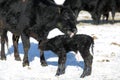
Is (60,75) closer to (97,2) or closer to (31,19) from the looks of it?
(31,19)

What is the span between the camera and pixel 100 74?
991cm

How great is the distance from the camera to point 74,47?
31.9 feet

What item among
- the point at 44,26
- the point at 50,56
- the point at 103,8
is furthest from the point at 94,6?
the point at 44,26

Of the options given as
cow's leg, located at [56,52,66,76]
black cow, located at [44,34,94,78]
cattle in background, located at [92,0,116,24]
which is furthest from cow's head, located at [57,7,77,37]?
cattle in background, located at [92,0,116,24]

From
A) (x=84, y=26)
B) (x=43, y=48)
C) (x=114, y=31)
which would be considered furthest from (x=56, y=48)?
(x=84, y=26)

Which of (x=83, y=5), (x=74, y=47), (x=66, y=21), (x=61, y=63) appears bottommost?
(x=61, y=63)

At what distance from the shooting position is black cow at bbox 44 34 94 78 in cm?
963

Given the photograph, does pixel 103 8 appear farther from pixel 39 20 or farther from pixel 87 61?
pixel 87 61

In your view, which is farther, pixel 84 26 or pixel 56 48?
pixel 84 26

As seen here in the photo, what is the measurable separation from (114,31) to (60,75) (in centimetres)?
711

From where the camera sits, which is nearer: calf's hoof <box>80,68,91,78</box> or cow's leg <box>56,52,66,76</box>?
calf's hoof <box>80,68,91,78</box>

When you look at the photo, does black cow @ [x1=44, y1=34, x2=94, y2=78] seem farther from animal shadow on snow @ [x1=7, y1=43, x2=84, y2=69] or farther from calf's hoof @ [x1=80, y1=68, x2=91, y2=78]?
animal shadow on snow @ [x1=7, y1=43, x2=84, y2=69]

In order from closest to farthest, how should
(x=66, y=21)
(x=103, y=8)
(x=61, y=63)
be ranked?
(x=61, y=63), (x=66, y=21), (x=103, y=8)

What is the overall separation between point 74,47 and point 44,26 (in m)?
1.28
